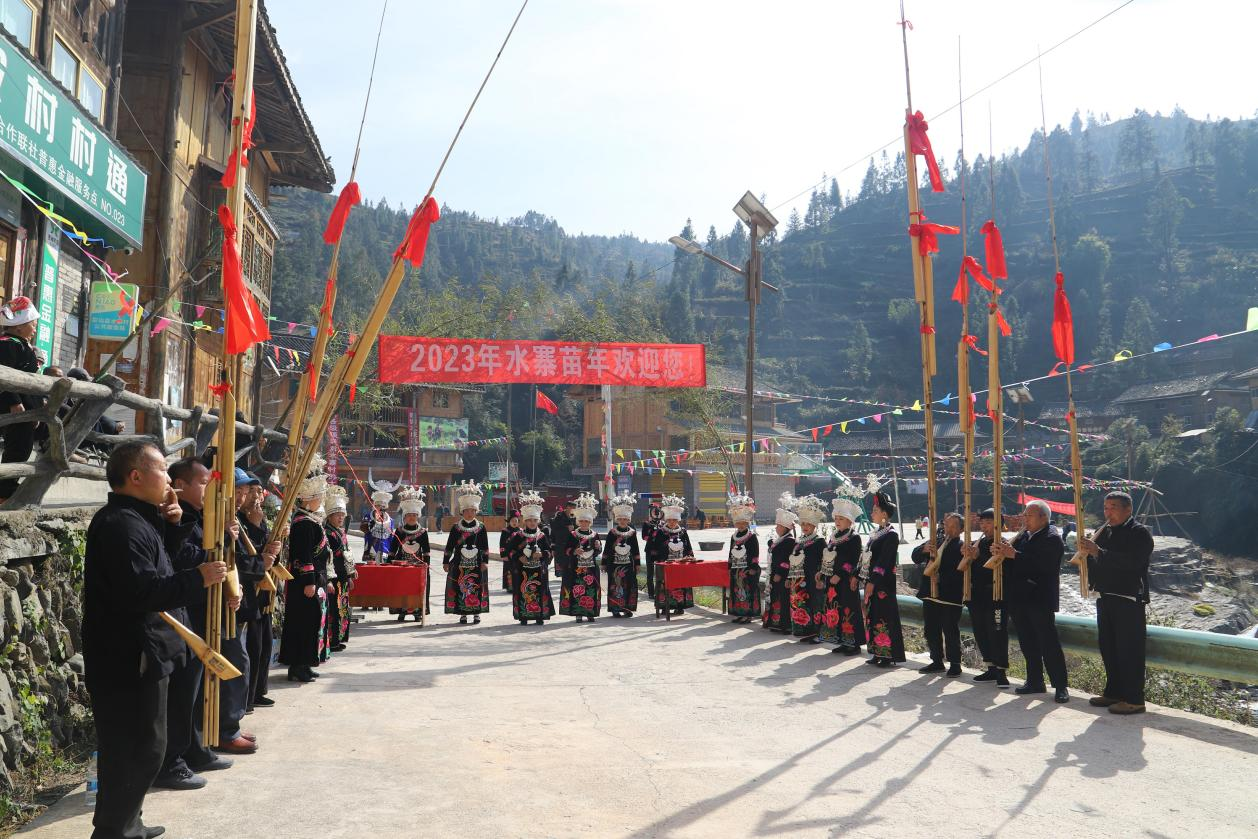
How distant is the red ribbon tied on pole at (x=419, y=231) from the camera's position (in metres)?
6.27

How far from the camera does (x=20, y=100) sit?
9.09m

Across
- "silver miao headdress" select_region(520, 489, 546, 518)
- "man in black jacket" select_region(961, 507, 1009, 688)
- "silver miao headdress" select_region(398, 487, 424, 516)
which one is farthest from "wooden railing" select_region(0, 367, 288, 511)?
"man in black jacket" select_region(961, 507, 1009, 688)

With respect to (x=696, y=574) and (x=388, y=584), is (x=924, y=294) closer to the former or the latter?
(x=696, y=574)

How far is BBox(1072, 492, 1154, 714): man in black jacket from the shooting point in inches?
280

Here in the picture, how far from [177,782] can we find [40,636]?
134cm

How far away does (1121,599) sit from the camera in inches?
285

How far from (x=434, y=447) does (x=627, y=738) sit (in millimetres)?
37115

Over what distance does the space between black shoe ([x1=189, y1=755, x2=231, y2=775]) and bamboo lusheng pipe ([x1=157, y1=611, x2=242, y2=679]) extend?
52.9 inches

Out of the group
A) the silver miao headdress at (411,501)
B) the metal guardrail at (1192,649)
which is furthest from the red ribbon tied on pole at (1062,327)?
the silver miao headdress at (411,501)

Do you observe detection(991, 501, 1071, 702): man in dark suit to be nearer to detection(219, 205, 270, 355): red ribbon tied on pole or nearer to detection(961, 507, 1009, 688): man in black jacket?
detection(961, 507, 1009, 688): man in black jacket

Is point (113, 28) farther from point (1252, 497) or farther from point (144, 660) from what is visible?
point (1252, 497)

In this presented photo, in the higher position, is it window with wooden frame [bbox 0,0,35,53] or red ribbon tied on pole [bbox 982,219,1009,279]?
window with wooden frame [bbox 0,0,35,53]

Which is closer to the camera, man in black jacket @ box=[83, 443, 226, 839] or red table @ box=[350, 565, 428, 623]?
man in black jacket @ box=[83, 443, 226, 839]

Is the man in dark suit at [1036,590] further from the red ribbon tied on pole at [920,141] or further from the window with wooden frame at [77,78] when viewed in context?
the window with wooden frame at [77,78]
